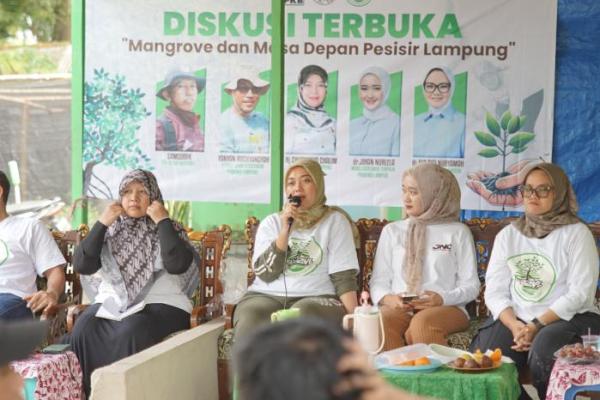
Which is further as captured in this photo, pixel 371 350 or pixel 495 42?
pixel 495 42

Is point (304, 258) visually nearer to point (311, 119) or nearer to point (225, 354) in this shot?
point (225, 354)

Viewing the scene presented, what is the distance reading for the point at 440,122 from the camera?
224 inches

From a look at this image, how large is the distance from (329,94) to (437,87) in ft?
2.11

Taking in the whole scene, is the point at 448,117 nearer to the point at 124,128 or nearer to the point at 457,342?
the point at 457,342

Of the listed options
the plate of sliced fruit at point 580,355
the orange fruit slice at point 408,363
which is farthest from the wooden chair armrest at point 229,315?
the plate of sliced fruit at point 580,355

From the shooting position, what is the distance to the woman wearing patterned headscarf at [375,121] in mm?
5727

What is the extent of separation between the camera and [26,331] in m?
1.41

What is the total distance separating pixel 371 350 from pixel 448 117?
2.19 meters

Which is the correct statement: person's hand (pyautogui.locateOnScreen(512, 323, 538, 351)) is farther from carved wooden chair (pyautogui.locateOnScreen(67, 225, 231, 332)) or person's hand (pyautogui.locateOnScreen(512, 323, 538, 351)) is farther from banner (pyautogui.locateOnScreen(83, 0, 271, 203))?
banner (pyautogui.locateOnScreen(83, 0, 271, 203))

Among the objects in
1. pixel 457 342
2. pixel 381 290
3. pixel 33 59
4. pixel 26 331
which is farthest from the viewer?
pixel 33 59

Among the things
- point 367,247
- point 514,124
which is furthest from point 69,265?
point 514,124

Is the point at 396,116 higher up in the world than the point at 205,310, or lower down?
higher up

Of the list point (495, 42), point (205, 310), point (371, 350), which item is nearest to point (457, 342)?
point (371, 350)

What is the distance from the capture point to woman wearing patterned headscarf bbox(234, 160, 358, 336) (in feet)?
15.6
